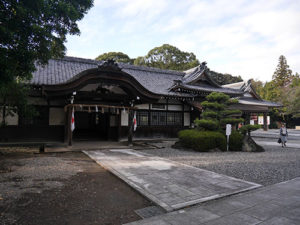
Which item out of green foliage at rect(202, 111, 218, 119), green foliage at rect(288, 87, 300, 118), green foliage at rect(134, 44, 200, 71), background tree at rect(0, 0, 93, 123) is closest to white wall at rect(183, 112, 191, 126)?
green foliage at rect(202, 111, 218, 119)

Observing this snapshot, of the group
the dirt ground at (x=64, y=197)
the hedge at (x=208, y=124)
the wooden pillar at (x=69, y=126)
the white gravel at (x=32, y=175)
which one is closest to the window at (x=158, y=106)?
the hedge at (x=208, y=124)

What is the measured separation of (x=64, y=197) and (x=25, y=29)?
4.44 m

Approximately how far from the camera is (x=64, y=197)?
164 inches

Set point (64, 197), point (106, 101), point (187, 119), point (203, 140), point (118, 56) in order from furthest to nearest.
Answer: point (118, 56), point (187, 119), point (106, 101), point (203, 140), point (64, 197)

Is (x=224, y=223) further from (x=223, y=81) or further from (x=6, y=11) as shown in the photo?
(x=223, y=81)

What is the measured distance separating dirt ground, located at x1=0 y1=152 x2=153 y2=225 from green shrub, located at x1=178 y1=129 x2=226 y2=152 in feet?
19.7

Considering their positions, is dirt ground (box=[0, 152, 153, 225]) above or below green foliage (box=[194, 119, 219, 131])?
below

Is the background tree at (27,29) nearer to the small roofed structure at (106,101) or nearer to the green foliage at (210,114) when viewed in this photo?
the small roofed structure at (106,101)

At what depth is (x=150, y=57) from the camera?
36.3m

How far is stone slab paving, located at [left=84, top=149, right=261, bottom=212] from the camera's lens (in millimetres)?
4137

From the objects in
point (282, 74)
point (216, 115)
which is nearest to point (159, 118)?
point (216, 115)

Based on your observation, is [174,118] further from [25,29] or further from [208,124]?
[25,29]

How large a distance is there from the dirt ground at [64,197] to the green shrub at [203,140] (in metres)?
6.01

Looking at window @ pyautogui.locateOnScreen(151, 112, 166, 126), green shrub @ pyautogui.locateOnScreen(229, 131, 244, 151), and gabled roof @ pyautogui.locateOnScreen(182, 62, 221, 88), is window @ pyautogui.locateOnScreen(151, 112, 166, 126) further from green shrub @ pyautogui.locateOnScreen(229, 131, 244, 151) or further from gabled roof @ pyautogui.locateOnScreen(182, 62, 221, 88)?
green shrub @ pyautogui.locateOnScreen(229, 131, 244, 151)
